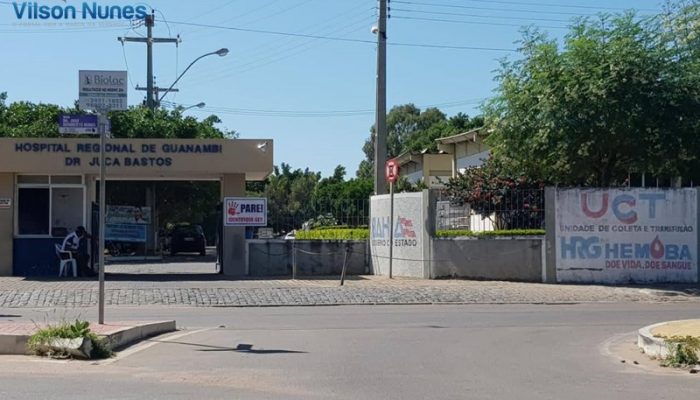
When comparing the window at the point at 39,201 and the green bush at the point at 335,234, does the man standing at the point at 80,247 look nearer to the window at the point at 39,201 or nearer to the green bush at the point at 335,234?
the window at the point at 39,201

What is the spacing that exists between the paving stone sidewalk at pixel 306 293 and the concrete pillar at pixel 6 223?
129 cm

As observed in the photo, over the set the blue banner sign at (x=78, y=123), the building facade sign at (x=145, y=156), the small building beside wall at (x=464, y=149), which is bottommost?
the blue banner sign at (x=78, y=123)

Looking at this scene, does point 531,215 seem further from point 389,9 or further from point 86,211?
point 86,211

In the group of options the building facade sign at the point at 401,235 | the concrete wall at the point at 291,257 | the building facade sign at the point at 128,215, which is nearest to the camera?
the building facade sign at the point at 401,235

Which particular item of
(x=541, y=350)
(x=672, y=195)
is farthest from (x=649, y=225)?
(x=541, y=350)

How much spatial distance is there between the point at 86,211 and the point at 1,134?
1391 cm

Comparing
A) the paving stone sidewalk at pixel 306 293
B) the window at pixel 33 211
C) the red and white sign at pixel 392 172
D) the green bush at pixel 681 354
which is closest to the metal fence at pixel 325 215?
the red and white sign at pixel 392 172

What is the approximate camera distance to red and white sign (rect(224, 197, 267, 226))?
2406 cm

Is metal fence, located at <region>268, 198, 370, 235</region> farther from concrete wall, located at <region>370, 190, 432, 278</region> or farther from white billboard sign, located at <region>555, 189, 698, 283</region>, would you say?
white billboard sign, located at <region>555, 189, 698, 283</region>

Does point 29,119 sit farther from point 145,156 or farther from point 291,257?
point 291,257

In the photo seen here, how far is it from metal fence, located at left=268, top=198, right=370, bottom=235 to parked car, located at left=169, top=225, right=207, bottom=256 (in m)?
15.1

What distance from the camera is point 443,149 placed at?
42062mm

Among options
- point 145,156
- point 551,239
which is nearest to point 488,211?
point 551,239

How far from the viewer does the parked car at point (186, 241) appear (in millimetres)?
41125
